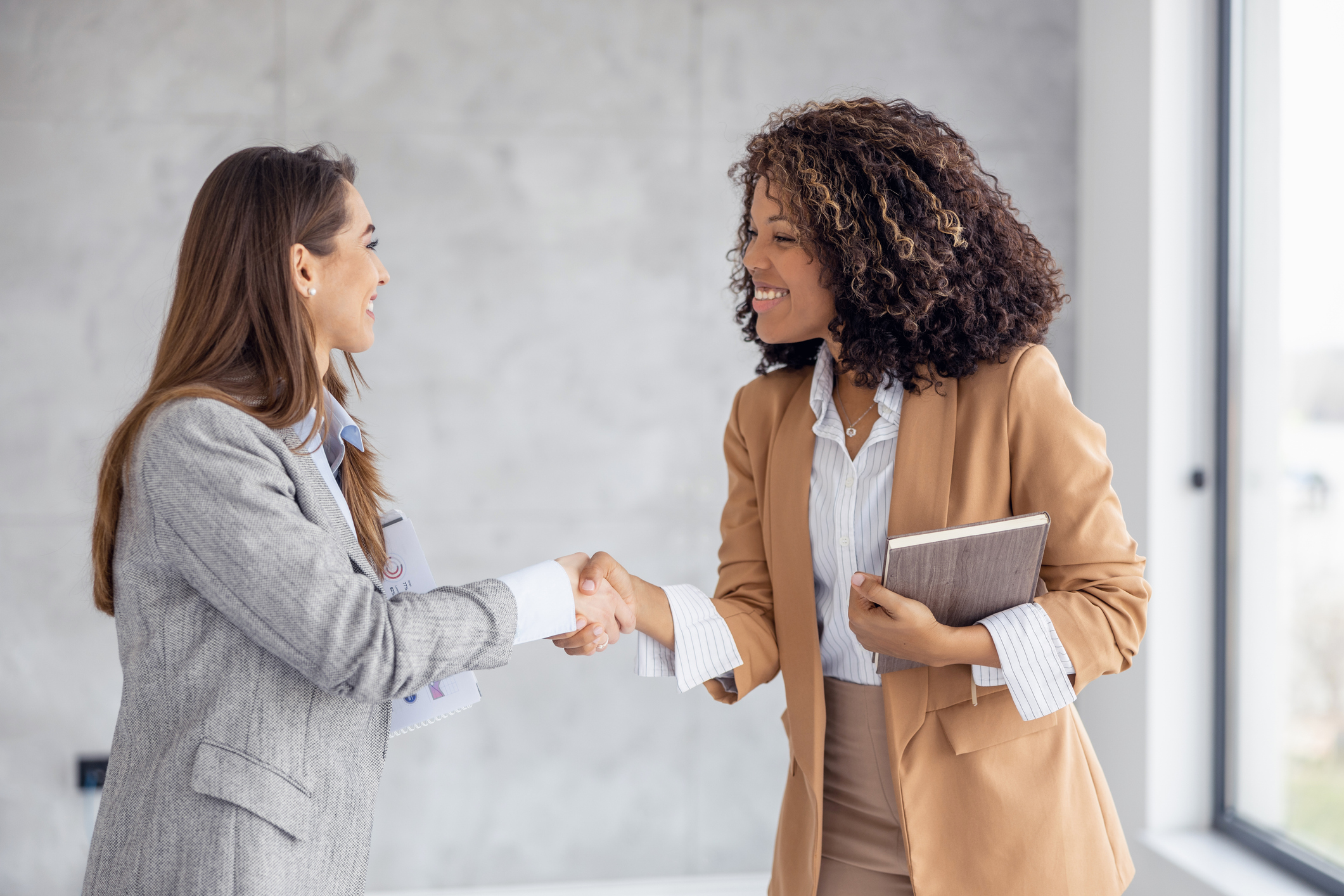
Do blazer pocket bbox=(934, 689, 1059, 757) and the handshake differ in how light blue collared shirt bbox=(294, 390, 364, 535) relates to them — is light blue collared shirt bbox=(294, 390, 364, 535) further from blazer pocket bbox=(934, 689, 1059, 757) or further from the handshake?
blazer pocket bbox=(934, 689, 1059, 757)

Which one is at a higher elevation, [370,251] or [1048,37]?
[1048,37]

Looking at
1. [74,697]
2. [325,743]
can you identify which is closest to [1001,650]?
[325,743]

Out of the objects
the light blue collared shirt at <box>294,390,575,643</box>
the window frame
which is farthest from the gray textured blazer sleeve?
the window frame

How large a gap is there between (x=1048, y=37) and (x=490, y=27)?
168 cm

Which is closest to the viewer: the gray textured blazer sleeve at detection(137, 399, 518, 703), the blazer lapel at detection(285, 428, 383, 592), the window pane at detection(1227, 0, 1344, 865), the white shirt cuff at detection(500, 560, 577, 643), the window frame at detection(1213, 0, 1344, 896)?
the gray textured blazer sleeve at detection(137, 399, 518, 703)

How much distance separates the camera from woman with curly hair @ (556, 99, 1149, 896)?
1.30 meters

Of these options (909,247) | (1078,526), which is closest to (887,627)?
(1078,526)

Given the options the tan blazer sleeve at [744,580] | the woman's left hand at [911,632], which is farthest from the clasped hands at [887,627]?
the tan blazer sleeve at [744,580]

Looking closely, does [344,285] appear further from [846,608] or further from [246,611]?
[846,608]

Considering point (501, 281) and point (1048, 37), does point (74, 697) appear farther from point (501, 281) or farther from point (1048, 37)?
point (1048, 37)

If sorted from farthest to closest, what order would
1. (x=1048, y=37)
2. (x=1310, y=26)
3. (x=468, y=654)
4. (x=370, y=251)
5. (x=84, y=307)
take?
(x=1048, y=37)
(x=84, y=307)
(x=1310, y=26)
(x=370, y=251)
(x=468, y=654)

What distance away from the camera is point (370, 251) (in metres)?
1.48

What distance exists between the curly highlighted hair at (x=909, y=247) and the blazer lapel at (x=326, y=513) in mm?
752

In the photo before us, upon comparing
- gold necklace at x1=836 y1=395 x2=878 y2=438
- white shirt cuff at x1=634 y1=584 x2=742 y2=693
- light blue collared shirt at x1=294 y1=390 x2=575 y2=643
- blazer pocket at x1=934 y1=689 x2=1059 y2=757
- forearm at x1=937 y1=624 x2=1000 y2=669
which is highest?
gold necklace at x1=836 y1=395 x2=878 y2=438
